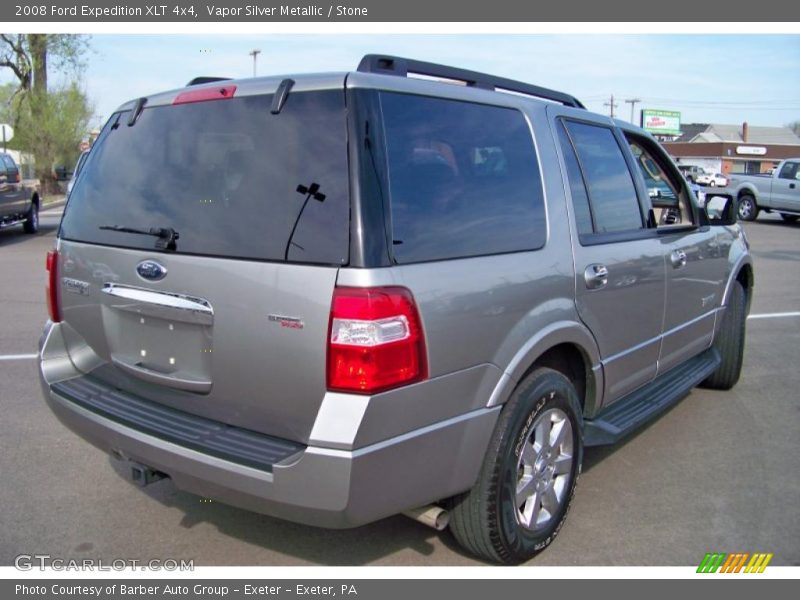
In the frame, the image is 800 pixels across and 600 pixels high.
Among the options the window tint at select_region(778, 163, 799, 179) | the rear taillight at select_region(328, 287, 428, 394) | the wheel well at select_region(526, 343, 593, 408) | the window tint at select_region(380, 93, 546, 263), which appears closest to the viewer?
the rear taillight at select_region(328, 287, 428, 394)

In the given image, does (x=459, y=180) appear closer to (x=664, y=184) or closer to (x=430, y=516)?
(x=430, y=516)

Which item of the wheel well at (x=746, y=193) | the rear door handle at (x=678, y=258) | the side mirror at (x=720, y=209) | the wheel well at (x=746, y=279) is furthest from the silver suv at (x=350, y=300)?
the wheel well at (x=746, y=193)

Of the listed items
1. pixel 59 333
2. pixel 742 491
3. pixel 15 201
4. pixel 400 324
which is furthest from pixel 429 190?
pixel 15 201

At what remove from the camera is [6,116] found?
36.9 m

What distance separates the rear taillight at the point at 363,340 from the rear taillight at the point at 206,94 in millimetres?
1051

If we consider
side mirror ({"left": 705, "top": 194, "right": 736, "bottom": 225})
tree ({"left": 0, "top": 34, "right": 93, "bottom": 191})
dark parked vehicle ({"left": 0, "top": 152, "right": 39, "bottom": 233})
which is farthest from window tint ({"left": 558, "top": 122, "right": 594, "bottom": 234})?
tree ({"left": 0, "top": 34, "right": 93, "bottom": 191})

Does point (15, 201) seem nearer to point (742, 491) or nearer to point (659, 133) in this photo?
point (742, 491)

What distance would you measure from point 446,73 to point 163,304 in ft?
5.30

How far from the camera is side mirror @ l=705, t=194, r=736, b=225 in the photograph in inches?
207

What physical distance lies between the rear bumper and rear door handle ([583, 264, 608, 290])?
0.95m

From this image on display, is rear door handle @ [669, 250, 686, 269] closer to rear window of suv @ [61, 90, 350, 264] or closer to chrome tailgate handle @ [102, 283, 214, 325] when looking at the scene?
rear window of suv @ [61, 90, 350, 264]

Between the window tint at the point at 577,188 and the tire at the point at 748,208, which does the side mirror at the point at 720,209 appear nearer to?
the window tint at the point at 577,188

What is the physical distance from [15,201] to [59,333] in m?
14.7

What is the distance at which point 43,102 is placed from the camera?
3033 centimetres
